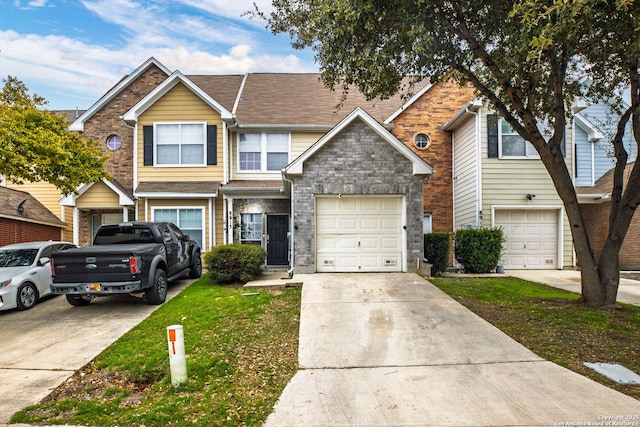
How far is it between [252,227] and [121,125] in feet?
22.3

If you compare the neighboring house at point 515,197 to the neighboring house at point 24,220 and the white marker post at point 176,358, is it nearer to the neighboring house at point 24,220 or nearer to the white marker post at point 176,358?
the white marker post at point 176,358

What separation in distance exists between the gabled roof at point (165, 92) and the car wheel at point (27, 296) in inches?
283

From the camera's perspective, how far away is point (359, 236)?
41.3 ft

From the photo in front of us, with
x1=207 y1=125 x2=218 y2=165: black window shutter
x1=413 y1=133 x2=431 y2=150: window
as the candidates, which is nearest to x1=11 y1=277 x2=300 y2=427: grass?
x1=207 y1=125 x2=218 y2=165: black window shutter

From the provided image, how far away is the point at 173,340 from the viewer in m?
5.14

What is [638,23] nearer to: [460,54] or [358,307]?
[460,54]

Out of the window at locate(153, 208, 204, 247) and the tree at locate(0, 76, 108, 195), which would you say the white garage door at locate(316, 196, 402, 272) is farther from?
the tree at locate(0, 76, 108, 195)

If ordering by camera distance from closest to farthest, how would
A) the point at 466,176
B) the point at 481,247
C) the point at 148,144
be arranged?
the point at 481,247
the point at 148,144
the point at 466,176

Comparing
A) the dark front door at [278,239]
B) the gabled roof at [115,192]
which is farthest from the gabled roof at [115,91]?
the dark front door at [278,239]

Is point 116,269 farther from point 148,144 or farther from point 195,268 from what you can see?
point 148,144

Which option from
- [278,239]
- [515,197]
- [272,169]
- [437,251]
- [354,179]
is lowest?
[437,251]

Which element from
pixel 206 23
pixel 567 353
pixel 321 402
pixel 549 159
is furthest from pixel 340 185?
pixel 321 402

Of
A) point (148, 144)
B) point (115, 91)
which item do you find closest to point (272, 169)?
point (148, 144)

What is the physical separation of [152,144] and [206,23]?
4956 millimetres
